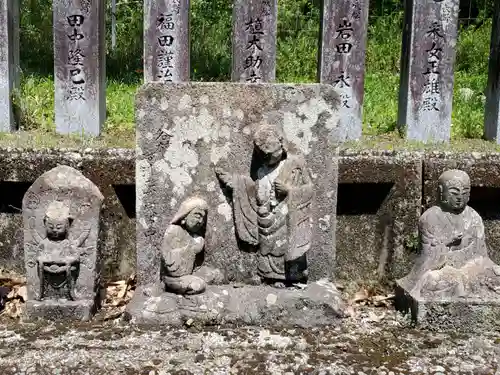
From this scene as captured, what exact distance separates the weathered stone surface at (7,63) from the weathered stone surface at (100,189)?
2.57 m

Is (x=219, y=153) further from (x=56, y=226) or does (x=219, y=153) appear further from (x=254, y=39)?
(x=254, y=39)

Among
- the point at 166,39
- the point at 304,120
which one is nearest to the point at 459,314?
the point at 304,120

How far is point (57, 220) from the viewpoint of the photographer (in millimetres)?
3670

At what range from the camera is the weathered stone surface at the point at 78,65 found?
679 centimetres

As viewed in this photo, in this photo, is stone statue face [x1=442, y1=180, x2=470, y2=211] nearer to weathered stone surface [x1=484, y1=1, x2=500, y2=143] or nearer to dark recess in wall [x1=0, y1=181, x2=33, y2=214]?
dark recess in wall [x1=0, y1=181, x2=33, y2=214]

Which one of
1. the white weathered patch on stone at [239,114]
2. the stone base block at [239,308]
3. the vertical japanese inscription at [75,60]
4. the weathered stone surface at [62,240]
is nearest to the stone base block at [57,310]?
the weathered stone surface at [62,240]

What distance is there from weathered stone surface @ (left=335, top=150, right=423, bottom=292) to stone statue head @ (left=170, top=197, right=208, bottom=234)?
118 cm

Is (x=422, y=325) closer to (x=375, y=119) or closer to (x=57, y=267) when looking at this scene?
(x=57, y=267)

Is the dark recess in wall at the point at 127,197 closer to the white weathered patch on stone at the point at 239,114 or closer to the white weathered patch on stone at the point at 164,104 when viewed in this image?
the white weathered patch on stone at the point at 164,104

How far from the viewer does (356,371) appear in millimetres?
3094

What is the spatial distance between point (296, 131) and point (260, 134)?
26 cm

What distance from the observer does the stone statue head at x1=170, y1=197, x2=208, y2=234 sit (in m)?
3.65

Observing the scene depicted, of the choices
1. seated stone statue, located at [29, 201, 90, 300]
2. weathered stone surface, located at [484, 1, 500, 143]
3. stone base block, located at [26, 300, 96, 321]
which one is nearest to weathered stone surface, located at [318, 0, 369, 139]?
weathered stone surface, located at [484, 1, 500, 143]

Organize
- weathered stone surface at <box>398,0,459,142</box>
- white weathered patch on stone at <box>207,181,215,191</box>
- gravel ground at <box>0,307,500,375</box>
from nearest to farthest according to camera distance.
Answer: gravel ground at <box>0,307,500,375</box> → white weathered patch on stone at <box>207,181,215,191</box> → weathered stone surface at <box>398,0,459,142</box>
